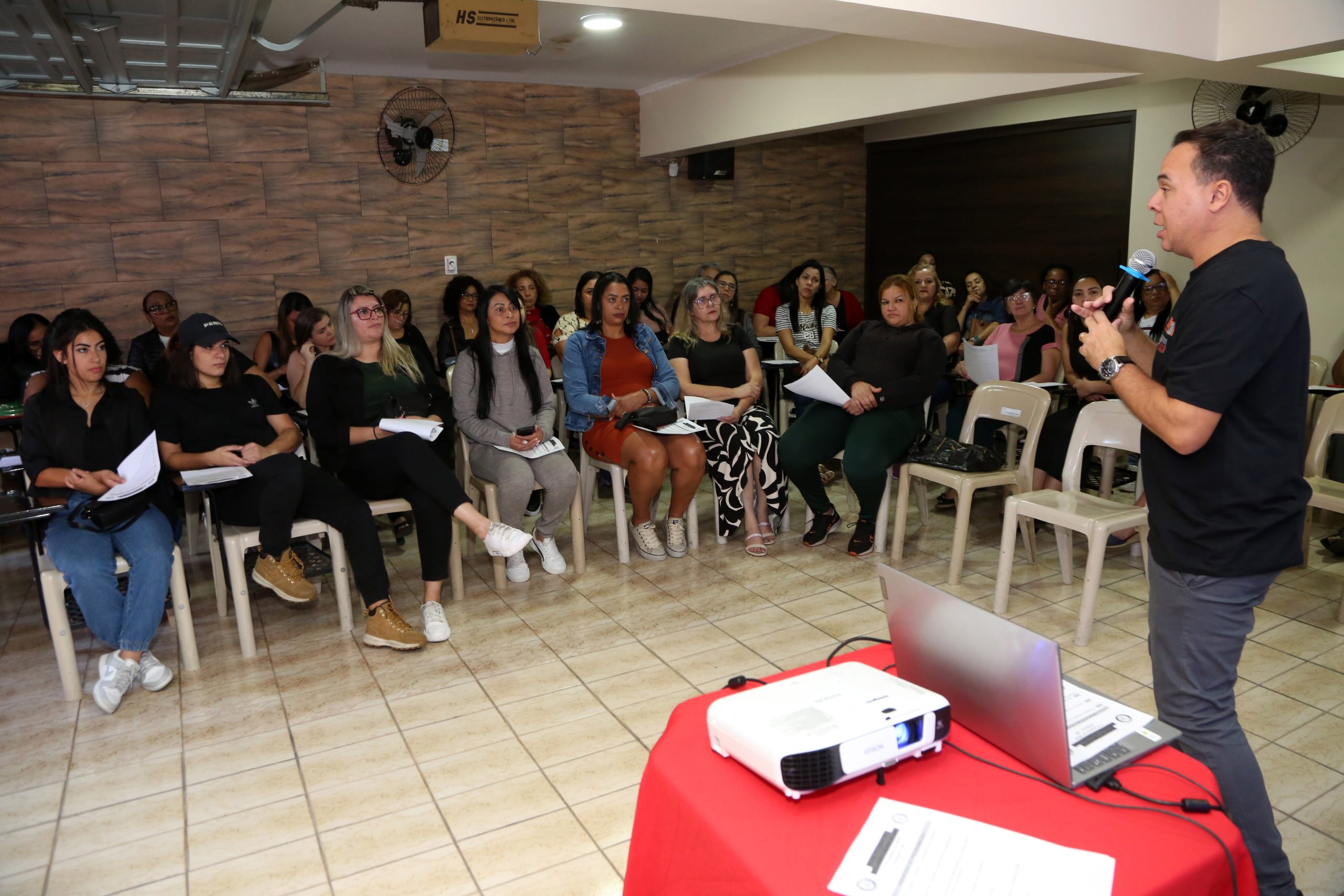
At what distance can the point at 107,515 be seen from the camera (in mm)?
3031

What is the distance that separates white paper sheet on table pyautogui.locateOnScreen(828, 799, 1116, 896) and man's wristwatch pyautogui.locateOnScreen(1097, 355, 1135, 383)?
0.90 meters

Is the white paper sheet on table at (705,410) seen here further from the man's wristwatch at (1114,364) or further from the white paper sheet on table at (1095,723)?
the white paper sheet on table at (1095,723)

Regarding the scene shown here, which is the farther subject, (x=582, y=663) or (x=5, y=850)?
(x=582, y=663)

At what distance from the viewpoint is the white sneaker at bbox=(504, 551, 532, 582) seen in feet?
13.0

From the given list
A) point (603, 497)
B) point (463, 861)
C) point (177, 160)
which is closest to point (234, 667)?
point (463, 861)

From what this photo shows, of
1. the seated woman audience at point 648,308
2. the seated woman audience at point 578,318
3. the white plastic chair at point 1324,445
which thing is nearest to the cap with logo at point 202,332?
the seated woman audience at point 578,318

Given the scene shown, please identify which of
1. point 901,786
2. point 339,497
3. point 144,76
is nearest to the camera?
point 901,786

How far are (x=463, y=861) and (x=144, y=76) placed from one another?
4.22 meters

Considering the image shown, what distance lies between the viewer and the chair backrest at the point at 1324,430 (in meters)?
3.51

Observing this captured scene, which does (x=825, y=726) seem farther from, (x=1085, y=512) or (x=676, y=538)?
(x=676, y=538)

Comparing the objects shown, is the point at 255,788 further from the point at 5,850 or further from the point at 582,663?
the point at 582,663

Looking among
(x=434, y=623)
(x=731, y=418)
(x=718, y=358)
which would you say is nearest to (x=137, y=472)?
(x=434, y=623)

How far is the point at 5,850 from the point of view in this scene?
226cm

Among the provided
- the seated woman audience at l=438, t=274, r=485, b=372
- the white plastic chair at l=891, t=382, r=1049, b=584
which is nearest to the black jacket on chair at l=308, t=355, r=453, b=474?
the seated woman audience at l=438, t=274, r=485, b=372
